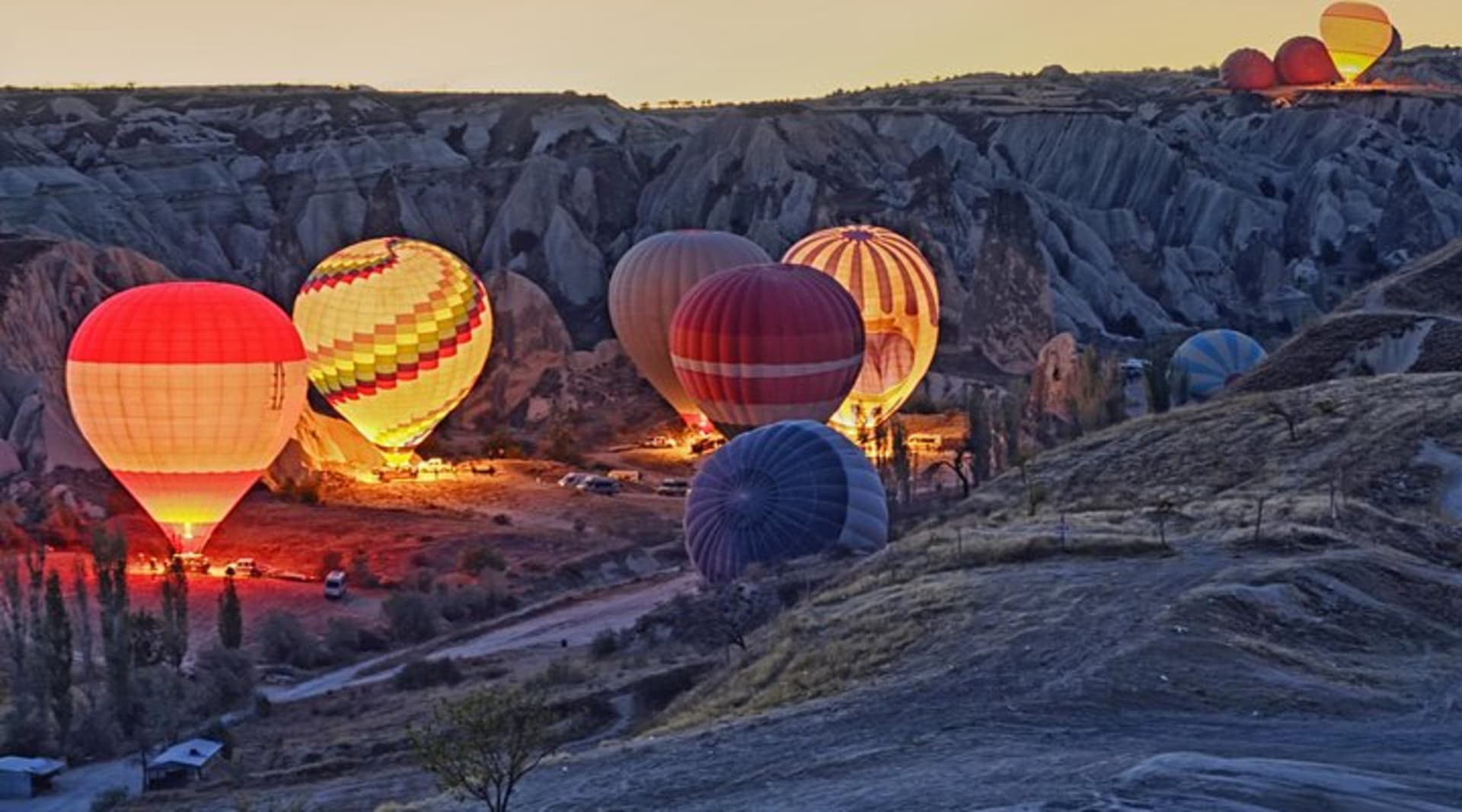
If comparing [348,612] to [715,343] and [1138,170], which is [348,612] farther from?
[1138,170]

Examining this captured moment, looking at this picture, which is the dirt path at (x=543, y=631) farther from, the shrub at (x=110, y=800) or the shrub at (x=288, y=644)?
the shrub at (x=110, y=800)

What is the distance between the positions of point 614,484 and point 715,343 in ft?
12.2

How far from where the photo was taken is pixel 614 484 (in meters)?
39.9

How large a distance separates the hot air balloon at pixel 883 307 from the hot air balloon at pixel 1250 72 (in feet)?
188

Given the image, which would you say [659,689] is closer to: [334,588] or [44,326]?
[334,588]

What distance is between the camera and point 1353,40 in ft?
336

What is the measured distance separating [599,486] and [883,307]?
30.2 ft

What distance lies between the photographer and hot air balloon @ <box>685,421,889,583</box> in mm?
27344

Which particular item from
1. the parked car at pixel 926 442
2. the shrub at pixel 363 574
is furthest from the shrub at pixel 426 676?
the parked car at pixel 926 442

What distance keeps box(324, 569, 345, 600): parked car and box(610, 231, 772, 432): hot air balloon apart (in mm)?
13523

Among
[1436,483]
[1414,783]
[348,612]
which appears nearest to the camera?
[1414,783]

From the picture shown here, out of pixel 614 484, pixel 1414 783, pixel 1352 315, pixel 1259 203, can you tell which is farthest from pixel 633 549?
pixel 1259 203

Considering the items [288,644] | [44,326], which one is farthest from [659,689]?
[44,326]

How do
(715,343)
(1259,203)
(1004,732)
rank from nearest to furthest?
(1004,732)
(715,343)
(1259,203)
